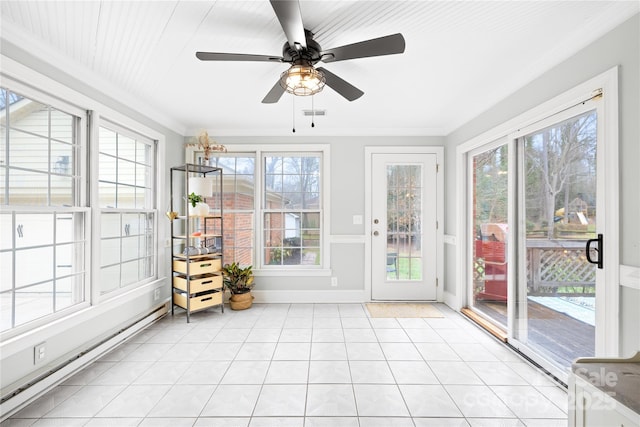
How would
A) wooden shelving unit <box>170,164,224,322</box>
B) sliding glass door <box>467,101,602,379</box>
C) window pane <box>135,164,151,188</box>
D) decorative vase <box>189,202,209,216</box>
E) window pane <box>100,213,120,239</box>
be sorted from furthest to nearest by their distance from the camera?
decorative vase <box>189,202,209,216</box>
wooden shelving unit <box>170,164,224,322</box>
window pane <box>135,164,151,188</box>
window pane <box>100,213,120,239</box>
sliding glass door <box>467,101,602,379</box>

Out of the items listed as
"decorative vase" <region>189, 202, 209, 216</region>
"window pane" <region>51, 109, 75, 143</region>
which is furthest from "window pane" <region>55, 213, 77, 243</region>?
"decorative vase" <region>189, 202, 209, 216</region>

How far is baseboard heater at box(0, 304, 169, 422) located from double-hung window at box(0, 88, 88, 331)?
1.30 ft

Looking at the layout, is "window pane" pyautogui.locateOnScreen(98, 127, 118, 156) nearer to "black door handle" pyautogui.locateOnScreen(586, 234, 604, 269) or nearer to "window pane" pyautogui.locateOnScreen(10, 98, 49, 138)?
"window pane" pyautogui.locateOnScreen(10, 98, 49, 138)

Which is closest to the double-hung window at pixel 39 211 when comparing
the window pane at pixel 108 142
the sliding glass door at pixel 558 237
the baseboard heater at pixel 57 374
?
the window pane at pixel 108 142

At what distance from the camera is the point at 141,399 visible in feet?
6.22

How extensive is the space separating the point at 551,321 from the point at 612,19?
2.07m

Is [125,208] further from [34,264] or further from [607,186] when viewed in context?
[607,186]

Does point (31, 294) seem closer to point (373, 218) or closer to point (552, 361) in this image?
point (373, 218)

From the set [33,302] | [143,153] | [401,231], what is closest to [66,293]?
[33,302]

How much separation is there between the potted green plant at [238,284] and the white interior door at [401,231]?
1.67 m

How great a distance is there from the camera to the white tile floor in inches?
68.1

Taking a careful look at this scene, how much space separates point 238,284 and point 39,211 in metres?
2.14

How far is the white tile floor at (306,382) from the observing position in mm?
1730

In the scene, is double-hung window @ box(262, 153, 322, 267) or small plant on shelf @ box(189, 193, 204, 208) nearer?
small plant on shelf @ box(189, 193, 204, 208)
